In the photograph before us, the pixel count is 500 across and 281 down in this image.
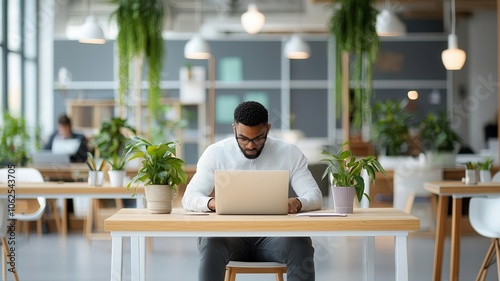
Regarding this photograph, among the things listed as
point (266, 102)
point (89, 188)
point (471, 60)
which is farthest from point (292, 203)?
point (471, 60)

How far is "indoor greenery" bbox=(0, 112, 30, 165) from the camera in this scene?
8.47 meters

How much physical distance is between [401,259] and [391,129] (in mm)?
5513

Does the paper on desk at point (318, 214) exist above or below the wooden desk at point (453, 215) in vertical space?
above

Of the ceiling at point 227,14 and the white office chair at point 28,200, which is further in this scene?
the ceiling at point 227,14

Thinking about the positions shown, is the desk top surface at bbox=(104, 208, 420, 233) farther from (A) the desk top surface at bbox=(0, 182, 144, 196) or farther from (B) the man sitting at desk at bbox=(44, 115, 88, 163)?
(B) the man sitting at desk at bbox=(44, 115, 88, 163)

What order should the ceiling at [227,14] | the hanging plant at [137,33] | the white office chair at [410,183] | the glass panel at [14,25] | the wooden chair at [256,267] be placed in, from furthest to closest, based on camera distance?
1. the ceiling at [227,14]
2. the glass panel at [14,25]
3. the white office chair at [410,183]
4. the hanging plant at [137,33]
5. the wooden chair at [256,267]

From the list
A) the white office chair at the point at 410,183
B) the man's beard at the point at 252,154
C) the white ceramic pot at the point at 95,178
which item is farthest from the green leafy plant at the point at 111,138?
the man's beard at the point at 252,154

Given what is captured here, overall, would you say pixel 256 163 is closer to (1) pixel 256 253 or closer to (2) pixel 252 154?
(2) pixel 252 154

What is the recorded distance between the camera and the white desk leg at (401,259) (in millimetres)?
3125

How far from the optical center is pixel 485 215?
4953 mm

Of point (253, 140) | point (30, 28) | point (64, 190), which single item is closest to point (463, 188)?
point (253, 140)

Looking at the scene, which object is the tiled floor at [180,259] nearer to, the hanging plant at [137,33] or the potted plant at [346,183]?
the hanging plant at [137,33]

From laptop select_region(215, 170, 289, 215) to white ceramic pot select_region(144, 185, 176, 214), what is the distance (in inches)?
8.5

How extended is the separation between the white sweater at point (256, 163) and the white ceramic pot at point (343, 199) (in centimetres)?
23
